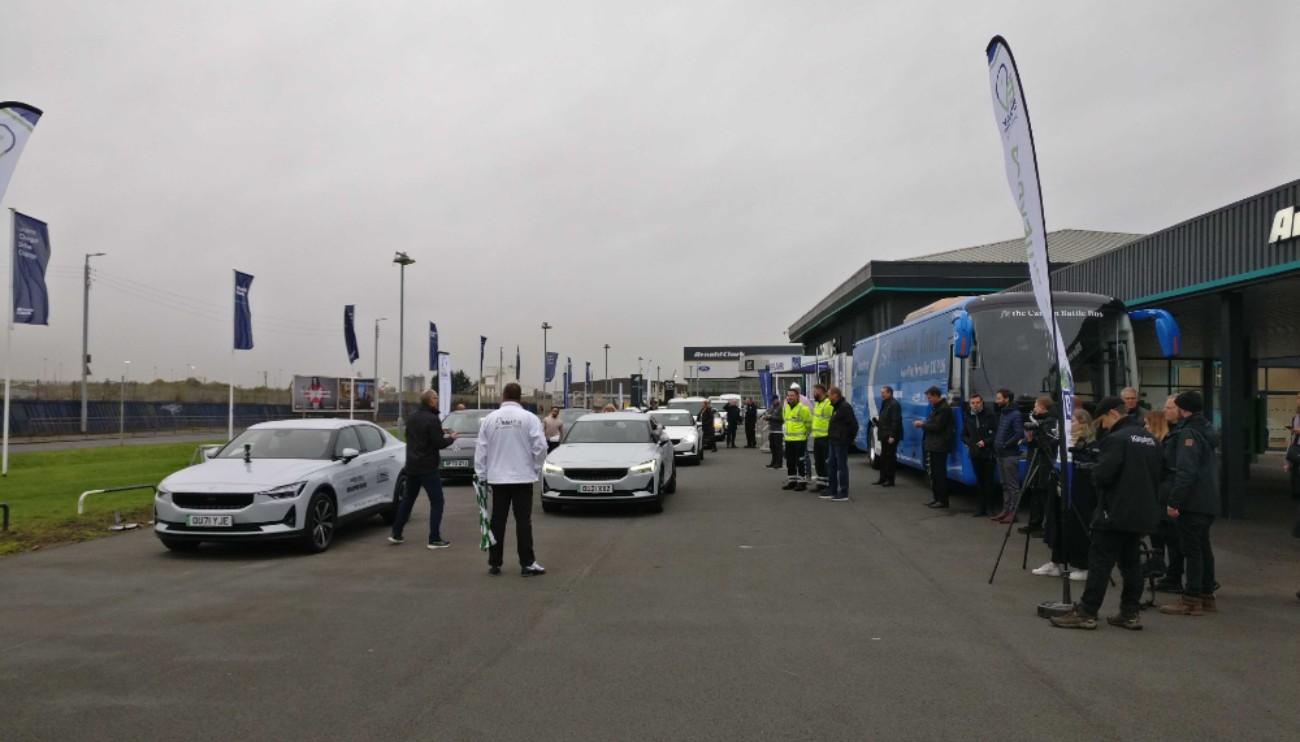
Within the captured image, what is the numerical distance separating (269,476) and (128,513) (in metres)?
4.67

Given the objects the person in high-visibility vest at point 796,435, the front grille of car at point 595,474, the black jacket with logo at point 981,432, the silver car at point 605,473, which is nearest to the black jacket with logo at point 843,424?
the person in high-visibility vest at point 796,435

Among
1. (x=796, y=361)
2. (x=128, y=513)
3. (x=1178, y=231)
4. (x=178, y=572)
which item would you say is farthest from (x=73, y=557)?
(x=796, y=361)

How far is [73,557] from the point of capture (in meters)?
9.95

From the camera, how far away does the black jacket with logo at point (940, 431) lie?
13.8 m

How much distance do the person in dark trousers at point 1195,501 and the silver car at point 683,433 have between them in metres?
16.1

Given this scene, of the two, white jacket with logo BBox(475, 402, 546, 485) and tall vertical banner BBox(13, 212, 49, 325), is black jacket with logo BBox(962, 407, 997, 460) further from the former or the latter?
tall vertical banner BBox(13, 212, 49, 325)

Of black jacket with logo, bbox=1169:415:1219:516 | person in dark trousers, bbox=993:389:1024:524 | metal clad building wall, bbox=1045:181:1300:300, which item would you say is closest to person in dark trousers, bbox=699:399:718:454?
metal clad building wall, bbox=1045:181:1300:300

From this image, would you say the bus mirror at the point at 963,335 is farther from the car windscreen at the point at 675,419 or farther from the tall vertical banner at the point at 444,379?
the tall vertical banner at the point at 444,379

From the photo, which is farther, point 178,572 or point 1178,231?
point 1178,231

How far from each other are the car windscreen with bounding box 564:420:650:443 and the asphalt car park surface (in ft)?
15.6

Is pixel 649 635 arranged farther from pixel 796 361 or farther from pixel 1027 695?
pixel 796 361

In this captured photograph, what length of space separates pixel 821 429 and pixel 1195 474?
9.24m

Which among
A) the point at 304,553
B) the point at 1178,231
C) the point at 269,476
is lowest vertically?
the point at 304,553

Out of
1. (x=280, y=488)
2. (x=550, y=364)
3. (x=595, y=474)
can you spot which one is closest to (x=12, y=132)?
(x=280, y=488)
